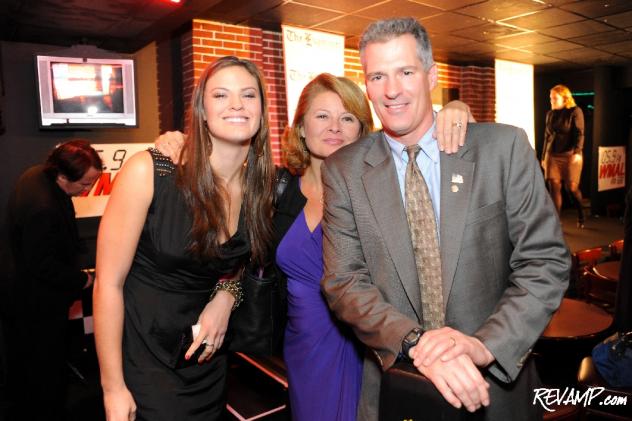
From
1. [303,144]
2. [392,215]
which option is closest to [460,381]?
[392,215]

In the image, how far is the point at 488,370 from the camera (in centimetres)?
130

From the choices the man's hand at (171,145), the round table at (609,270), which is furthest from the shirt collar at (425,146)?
the round table at (609,270)

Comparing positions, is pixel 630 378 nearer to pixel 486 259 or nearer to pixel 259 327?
pixel 486 259

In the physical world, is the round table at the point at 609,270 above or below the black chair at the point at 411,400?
below

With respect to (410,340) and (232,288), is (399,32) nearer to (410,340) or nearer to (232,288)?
(410,340)

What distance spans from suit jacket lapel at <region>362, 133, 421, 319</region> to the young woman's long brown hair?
56 centimetres

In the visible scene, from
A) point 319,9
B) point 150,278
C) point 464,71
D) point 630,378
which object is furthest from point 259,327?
point 464,71

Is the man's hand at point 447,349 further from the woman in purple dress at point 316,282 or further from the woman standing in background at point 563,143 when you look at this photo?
the woman standing in background at point 563,143

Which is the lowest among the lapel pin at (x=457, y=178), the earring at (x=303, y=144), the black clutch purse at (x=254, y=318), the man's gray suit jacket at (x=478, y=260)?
the black clutch purse at (x=254, y=318)

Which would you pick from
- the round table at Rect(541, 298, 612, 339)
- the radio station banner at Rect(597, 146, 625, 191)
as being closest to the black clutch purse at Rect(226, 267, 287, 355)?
the round table at Rect(541, 298, 612, 339)

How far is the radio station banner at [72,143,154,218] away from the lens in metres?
5.01

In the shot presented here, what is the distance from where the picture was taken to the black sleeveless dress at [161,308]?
163 cm

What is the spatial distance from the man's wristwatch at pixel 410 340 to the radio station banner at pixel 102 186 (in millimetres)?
4422

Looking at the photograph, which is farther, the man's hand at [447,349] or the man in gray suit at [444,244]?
the man in gray suit at [444,244]
